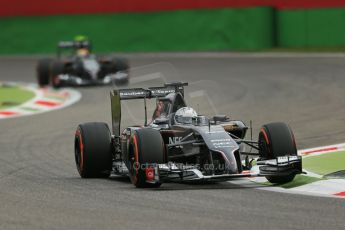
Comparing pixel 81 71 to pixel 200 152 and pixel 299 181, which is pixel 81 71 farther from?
pixel 299 181

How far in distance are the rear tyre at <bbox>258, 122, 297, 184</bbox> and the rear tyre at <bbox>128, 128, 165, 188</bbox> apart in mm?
1238

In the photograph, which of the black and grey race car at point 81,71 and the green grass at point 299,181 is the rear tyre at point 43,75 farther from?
the green grass at point 299,181

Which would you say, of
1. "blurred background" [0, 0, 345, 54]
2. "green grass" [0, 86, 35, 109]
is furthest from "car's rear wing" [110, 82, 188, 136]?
"blurred background" [0, 0, 345, 54]

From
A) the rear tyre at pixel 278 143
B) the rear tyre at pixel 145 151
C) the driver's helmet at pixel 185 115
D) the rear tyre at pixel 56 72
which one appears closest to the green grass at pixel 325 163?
the rear tyre at pixel 278 143

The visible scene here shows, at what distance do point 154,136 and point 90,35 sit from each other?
27.4 metres

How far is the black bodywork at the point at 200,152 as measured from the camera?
11805mm

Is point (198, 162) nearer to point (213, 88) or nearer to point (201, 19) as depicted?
A: point (213, 88)

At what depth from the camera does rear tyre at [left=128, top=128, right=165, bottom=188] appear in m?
11.9

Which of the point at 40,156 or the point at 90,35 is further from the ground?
the point at 90,35

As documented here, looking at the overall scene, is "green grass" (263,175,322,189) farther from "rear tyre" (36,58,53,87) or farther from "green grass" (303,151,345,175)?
"rear tyre" (36,58,53,87)

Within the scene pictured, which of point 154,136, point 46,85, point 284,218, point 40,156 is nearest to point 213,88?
point 46,85

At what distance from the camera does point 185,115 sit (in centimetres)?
1295

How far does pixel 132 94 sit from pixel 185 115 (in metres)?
1.22

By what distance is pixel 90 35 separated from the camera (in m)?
39.1
